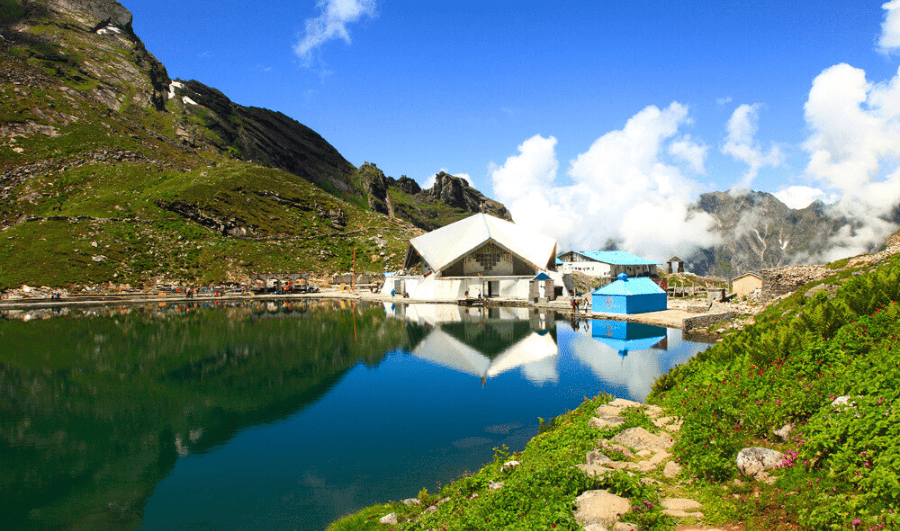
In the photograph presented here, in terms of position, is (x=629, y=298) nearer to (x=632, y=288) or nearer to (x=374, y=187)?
(x=632, y=288)

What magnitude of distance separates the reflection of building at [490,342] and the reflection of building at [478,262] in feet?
27.4

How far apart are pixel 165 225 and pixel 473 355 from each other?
6609 cm

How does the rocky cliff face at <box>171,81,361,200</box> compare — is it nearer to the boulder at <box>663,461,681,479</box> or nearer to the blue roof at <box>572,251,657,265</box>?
the blue roof at <box>572,251,657,265</box>

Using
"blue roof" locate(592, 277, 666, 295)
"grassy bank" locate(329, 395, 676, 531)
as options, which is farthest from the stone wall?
"grassy bank" locate(329, 395, 676, 531)

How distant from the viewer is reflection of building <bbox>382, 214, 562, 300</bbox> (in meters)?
50.2

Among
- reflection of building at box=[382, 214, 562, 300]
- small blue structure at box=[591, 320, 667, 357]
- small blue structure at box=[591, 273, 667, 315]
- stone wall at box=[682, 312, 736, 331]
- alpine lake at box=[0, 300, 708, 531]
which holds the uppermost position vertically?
reflection of building at box=[382, 214, 562, 300]

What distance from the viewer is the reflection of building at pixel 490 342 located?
20953mm

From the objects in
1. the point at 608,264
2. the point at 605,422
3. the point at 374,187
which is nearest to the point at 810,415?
the point at 605,422

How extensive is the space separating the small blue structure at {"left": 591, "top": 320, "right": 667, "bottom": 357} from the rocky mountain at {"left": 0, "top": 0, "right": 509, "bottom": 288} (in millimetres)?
49380

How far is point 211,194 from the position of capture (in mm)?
80375

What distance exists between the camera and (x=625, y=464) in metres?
7.39

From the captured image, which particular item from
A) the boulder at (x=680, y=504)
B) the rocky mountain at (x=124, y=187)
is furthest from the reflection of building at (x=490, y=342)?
the rocky mountain at (x=124, y=187)

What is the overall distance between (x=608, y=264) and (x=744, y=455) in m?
86.4

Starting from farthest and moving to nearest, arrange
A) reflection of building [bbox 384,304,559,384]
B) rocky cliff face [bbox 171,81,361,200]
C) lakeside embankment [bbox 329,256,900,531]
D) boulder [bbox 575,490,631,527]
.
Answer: rocky cliff face [bbox 171,81,361,200]
reflection of building [bbox 384,304,559,384]
boulder [bbox 575,490,631,527]
lakeside embankment [bbox 329,256,900,531]
